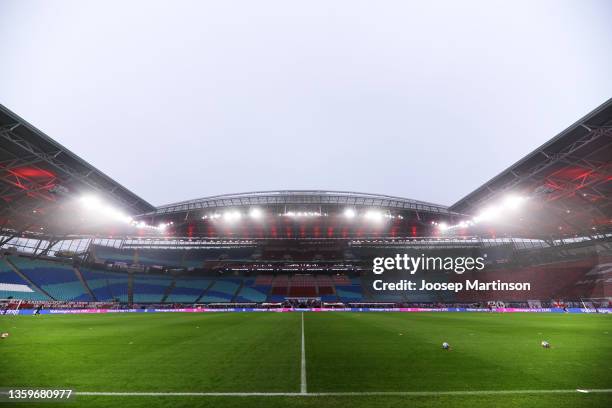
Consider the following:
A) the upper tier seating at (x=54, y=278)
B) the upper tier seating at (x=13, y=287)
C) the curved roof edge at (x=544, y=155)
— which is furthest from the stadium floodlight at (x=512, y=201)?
the upper tier seating at (x=13, y=287)

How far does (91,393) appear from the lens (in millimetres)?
6664

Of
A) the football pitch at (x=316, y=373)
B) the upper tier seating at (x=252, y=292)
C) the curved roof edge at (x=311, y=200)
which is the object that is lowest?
the football pitch at (x=316, y=373)

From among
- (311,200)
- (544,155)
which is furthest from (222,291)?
(544,155)

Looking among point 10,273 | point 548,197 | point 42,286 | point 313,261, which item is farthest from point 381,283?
point 10,273

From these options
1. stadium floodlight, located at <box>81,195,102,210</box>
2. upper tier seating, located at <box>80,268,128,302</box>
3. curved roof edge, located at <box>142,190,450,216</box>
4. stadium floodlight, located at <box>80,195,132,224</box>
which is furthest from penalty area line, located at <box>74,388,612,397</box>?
upper tier seating, located at <box>80,268,128,302</box>

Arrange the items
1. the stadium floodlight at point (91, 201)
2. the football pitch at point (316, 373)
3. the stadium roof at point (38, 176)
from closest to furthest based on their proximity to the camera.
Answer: the football pitch at point (316, 373) < the stadium roof at point (38, 176) < the stadium floodlight at point (91, 201)

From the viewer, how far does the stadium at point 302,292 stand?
25.0ft

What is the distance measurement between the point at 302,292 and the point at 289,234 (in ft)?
42.8

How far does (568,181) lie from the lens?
31.6 metres

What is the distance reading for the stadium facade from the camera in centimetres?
3006

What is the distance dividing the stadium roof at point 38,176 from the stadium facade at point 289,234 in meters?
0.14

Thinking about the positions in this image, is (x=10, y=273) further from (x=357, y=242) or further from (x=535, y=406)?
(x=535, y=406)

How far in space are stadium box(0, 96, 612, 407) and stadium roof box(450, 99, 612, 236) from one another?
22 cm

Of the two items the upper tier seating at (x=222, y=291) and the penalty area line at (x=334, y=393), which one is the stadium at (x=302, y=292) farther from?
the upper tier seating at (x=222, y=291)
